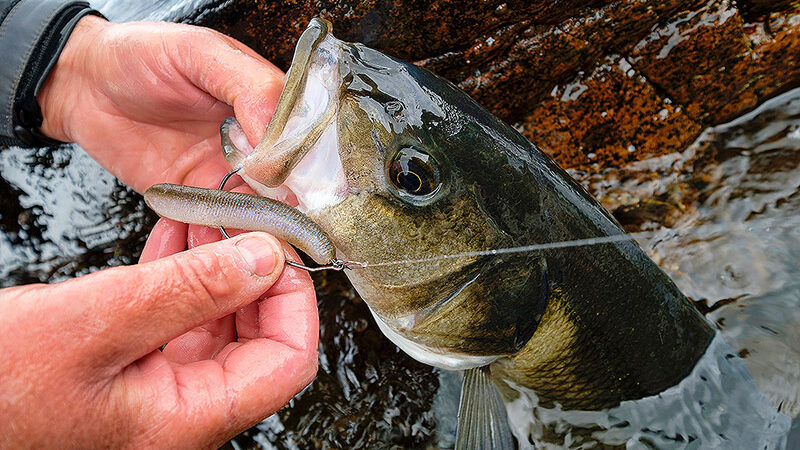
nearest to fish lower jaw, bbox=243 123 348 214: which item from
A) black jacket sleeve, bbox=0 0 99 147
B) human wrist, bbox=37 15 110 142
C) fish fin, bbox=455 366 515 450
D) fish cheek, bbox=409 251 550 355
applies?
fish cheek, bbox=409 251 550 355

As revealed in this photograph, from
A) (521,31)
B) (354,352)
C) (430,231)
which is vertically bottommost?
(354,352)

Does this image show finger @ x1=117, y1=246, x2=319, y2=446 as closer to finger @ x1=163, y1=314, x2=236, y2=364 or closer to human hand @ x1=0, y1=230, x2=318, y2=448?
human hand @ x1=0, y1=230, x2=318, y2=448

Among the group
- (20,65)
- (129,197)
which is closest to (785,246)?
(129,197)

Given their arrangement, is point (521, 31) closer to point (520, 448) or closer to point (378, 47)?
point (378, 47)

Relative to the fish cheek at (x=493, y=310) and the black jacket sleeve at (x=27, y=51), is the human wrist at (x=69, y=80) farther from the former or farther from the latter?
the fish cheek at (x=493, y=310)

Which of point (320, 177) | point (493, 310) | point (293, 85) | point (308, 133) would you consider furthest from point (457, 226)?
point (293, 85)

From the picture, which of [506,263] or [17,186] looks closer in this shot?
[506,263]

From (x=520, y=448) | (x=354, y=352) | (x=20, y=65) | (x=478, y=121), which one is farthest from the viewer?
(x=354, y=352)
